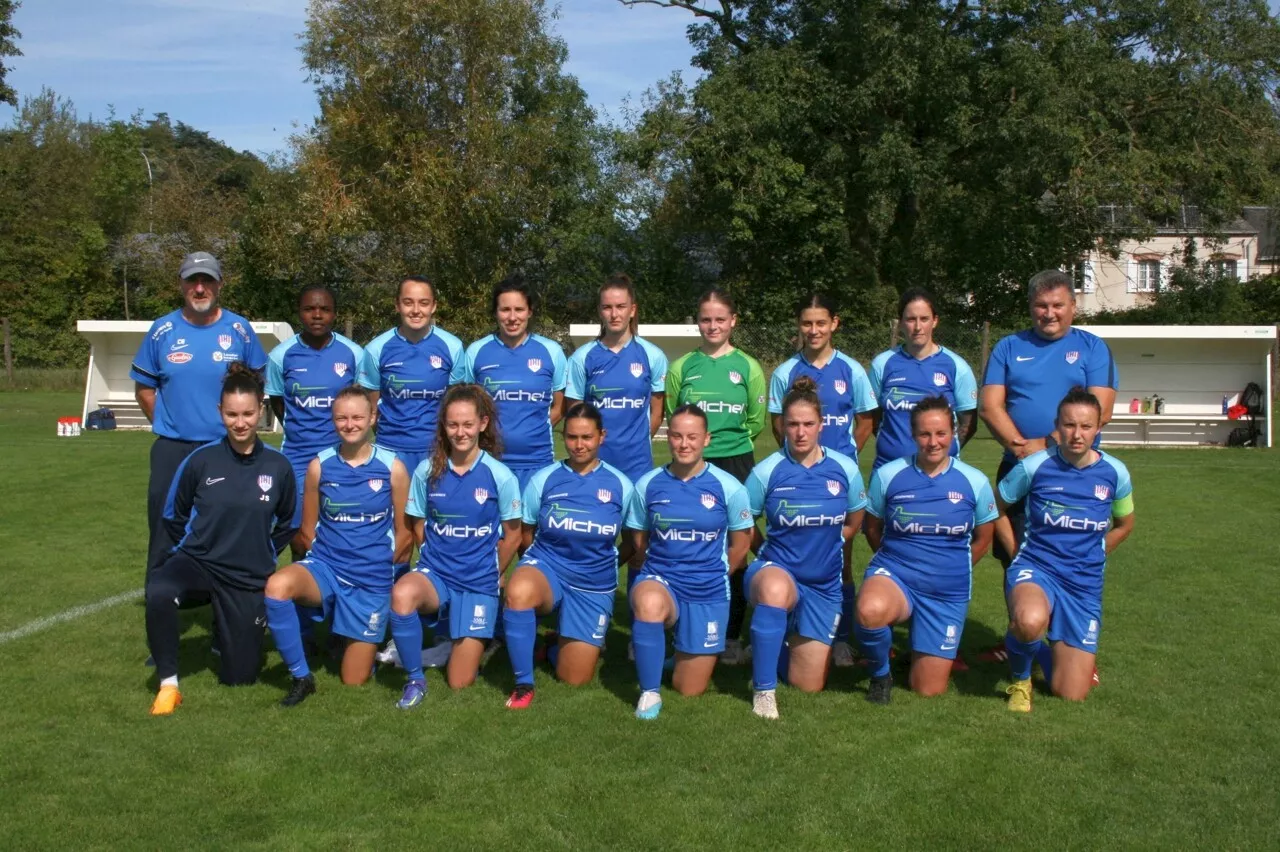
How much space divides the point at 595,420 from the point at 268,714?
1814 mm

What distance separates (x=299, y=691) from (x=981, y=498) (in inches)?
119

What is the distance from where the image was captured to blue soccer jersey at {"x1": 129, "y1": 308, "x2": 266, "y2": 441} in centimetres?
516

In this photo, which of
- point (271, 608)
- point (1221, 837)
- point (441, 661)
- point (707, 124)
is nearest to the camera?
point (1221, 837)

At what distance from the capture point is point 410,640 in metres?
4.55

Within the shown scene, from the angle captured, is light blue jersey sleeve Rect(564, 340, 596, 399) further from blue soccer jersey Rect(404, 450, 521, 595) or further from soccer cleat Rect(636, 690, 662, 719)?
soccer cleat Rect(636, 690, 662, 719)

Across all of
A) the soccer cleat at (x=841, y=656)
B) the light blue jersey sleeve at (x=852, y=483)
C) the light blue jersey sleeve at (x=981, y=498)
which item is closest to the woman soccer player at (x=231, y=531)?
the light blue jersey sleeve at (x=852, y=483)

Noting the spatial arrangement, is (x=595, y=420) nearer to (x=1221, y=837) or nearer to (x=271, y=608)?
(x=271, y=608)

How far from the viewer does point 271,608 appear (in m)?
4.52

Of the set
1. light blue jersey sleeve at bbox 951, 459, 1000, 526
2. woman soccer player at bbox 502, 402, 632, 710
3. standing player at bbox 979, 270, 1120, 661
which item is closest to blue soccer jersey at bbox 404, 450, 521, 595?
woman soccer player at bbox 502, 402, 632, 710

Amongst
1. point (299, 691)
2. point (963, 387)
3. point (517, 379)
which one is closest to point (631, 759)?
point (299, 691)

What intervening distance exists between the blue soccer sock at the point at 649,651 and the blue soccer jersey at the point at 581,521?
0.46m

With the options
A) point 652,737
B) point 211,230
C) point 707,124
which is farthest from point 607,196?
point 652,737

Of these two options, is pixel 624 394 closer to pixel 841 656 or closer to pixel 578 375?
pixel 578 375

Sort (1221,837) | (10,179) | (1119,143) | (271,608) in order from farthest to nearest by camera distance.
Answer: (10,179) < (1119,143) < (271,608) < (1221,837)
